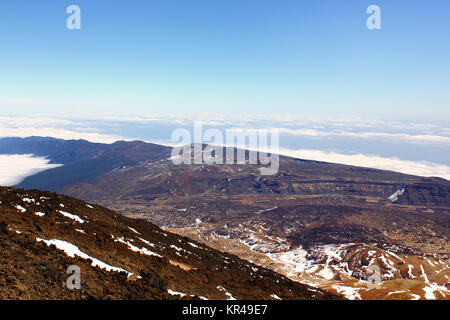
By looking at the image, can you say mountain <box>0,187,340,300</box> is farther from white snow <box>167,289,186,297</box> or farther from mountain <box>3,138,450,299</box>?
mountain <box>3,138,450,299</box>

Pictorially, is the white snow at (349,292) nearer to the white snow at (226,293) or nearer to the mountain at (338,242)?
the mountain at (338,242)

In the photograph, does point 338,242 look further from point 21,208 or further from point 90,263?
point 21,208

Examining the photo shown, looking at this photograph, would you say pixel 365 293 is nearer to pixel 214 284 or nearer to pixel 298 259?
pixel 214 284

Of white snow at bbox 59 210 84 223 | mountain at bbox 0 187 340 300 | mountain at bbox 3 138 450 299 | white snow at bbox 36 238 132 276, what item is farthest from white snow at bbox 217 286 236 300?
mountain at bbox 3 138 450 299

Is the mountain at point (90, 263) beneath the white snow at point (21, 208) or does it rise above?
beneath

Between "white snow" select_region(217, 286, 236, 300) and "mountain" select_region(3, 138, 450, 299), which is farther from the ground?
"white snow" select_region(217, 286, 236, 300)

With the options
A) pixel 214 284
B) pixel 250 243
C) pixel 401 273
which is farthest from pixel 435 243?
pixel 214 284

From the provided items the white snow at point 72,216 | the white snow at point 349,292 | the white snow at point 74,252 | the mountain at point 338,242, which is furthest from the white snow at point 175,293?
the mountain at point 338,242

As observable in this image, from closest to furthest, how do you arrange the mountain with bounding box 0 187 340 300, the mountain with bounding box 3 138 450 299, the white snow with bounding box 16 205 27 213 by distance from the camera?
the mountain with bounding box 0 187 340 300, the white snow with bounding box 16 205 27 213, the mountain with bounding box 3 138 450 299
